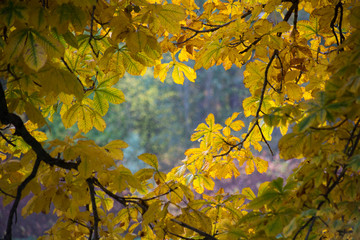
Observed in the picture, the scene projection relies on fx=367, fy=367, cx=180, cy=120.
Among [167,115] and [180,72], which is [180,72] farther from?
[167,115]

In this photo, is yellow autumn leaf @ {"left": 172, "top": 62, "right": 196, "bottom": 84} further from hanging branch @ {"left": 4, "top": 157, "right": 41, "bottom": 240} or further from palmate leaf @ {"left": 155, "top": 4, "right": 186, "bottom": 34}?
hanging branch @ {"left": 4, "top": 157, "right": 41, "bottom": 240}

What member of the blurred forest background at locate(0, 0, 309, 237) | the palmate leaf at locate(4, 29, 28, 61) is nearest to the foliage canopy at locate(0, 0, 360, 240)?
the palmate leaf at locate(4, 29, 28, 61)

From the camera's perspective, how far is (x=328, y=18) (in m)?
1.02

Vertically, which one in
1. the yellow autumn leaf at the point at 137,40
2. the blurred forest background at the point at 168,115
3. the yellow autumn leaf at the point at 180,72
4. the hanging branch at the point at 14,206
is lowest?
the hanging branch at the point at 14,206

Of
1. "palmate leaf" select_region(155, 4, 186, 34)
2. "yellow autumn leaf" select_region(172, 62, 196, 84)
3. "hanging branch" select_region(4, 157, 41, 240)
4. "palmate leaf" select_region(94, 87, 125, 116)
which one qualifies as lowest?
"hanging branch" select_region(4, 157, 41, 240)

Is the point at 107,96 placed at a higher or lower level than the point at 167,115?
lower

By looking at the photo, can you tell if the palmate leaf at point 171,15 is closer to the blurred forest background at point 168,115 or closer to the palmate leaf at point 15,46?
the palmate leaf at point 15,46

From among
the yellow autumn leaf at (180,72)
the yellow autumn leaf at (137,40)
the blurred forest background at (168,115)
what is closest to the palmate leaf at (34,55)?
the yellow autumn leaf at (137,40)

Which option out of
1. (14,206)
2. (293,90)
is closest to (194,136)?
(293,90)

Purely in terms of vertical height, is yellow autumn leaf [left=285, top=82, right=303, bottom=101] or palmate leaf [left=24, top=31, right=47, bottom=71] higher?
yellow autumn leaf [left=285, top=82, right=303, bottom=101]

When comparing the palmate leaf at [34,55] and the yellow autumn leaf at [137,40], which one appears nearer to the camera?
the palmate leaf at [34,55]

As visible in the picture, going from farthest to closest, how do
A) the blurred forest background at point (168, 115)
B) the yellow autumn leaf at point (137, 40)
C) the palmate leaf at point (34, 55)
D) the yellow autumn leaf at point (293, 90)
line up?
the blurred forest background at point (168, 115) → the yellow autumn leaf at point (293, 90) → the yellow autumn leaf at point (137, 40) → the palmate leaf at point (34, 55)

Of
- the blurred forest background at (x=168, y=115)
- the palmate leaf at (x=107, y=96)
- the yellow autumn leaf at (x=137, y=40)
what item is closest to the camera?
the yellow autumn leaf at (x=137, y=40)

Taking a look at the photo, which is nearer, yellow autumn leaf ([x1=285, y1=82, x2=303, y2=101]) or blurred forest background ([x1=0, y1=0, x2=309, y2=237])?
yellow autumn leaf ([x1=285, y1=82, x2=303, y2=101])
